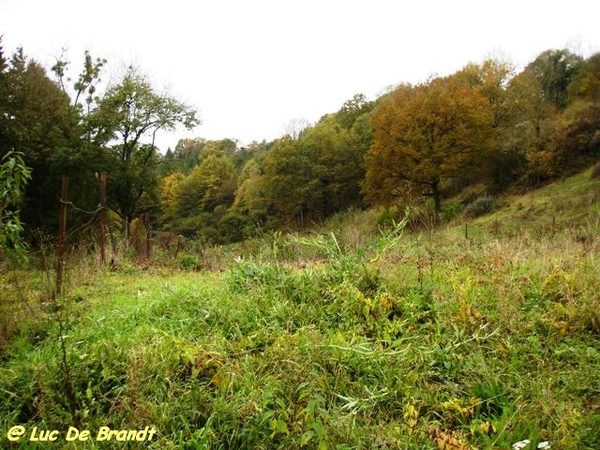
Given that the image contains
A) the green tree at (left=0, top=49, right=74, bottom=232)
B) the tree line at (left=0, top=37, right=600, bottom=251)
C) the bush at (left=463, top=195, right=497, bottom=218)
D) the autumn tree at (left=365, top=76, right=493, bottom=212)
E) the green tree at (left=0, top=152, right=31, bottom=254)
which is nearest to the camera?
the green tree at (left=0, top=152, right=31, bottom=254)

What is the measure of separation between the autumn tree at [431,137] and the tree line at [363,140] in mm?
66

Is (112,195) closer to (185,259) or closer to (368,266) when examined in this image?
(185,259)

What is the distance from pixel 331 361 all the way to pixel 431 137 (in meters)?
23.2

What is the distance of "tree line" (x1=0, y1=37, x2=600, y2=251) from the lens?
17.8 m

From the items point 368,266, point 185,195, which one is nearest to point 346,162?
point 185,195

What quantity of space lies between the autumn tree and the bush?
2.69 meters

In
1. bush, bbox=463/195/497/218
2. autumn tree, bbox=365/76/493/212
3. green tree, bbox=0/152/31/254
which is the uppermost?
autumn tree, bbox=365/76/493/212

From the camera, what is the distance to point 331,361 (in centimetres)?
310

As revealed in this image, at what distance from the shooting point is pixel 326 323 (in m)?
3.80

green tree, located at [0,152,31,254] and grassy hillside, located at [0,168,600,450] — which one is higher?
green tree, located at [0,152,31,254]

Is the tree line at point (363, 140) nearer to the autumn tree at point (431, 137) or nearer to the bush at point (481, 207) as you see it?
the autumn tree at point (431, 137)

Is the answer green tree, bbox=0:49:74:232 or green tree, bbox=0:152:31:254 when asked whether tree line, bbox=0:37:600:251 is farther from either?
green tree, bbox=0:152:31:254

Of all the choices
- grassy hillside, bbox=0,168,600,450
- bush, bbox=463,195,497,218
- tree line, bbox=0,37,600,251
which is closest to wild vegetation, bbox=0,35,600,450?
grassy hillside, bbox=0,168,600,450

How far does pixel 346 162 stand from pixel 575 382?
31.8 metres
